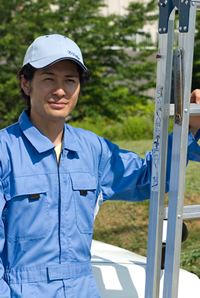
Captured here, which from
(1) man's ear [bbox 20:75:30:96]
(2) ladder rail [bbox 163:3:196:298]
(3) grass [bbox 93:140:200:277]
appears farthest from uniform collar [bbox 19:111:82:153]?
(3) grass [bbox 93:140:200:277]

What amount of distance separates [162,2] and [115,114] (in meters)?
9.51

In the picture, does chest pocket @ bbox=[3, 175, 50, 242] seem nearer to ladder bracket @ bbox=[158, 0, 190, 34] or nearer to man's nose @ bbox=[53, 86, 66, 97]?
man's nose @ bbox=[53, 86, 66, 97]

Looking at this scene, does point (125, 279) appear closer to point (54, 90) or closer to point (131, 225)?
point (54, 90)

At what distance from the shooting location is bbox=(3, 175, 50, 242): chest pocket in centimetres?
158

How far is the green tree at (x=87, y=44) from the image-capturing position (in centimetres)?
1009

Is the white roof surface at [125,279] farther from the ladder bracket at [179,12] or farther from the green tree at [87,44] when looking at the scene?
the green tree at [87,44]

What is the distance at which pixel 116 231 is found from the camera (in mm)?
4887

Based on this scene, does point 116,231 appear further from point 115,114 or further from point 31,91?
point 115,114

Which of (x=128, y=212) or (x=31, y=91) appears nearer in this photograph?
(x=31, y=91)

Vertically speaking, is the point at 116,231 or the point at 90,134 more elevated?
the point at 90,134

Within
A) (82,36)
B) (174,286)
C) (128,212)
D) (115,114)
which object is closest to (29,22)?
(82,36)

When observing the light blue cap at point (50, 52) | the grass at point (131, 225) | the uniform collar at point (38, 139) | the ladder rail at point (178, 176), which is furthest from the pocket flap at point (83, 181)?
the grass at point (131, 225)

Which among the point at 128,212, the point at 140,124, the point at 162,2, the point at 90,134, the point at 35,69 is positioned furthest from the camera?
the point at 140,124

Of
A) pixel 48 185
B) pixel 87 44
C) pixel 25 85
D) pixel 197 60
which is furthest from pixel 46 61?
pixel 197 60
